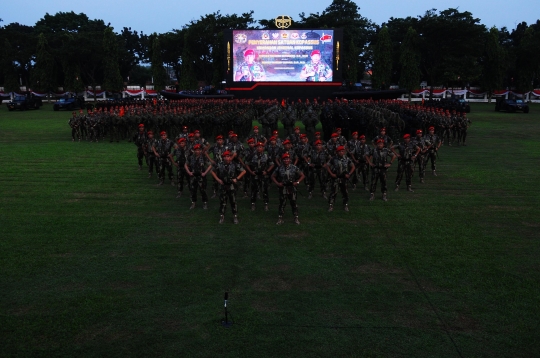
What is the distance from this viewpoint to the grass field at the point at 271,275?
6672 mm

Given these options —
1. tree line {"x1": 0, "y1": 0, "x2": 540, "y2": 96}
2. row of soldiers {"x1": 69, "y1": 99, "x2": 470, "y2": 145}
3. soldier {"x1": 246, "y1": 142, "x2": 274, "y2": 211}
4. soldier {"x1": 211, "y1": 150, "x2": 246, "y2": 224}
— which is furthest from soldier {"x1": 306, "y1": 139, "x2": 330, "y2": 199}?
tree line {"x1": 0, "y1": 0, "x2": 540, "y2": 96}

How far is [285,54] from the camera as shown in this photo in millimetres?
44938

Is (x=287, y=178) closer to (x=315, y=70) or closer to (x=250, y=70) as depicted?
(x=315, y=70)

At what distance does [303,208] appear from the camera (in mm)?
13586

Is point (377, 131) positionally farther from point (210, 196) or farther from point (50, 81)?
point (50, 81)

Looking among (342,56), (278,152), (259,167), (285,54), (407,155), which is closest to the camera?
(259,167)

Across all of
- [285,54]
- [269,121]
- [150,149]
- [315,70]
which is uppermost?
[285,54]

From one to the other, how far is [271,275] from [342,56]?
2047 inches

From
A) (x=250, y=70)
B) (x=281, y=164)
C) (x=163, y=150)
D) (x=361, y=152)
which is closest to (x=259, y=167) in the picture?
(x=281, y=164)

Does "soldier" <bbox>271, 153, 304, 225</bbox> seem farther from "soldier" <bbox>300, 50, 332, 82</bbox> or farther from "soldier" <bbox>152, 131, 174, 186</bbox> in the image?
"soldier" <bbox>300, 50, 332, 82</bbox>

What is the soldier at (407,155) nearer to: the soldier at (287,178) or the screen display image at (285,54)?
the soldier at (287,178)

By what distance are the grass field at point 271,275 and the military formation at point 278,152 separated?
2.44 ft

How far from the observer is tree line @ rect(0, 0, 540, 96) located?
60094 millimetres

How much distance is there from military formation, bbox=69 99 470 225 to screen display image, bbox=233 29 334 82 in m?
18.4
